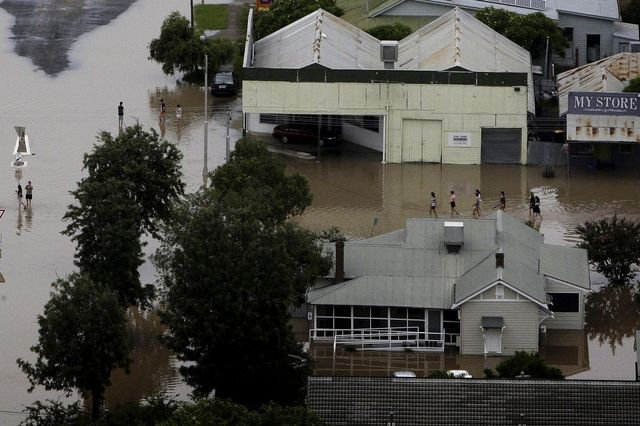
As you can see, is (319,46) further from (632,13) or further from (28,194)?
(632,13)

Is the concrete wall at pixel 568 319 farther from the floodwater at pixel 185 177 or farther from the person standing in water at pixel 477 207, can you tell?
the person standing in water at pixel 477 207

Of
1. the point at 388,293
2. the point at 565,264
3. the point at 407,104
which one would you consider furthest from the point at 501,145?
the point at 388,293

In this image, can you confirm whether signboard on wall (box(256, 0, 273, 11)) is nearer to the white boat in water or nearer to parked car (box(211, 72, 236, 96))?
parked car (box(211, 72, 236, 96))

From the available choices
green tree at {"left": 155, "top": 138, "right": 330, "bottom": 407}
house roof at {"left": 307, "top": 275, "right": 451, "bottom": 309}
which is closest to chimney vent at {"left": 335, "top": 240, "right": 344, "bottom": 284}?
house roof at {"left": 307, "top": 275, "right": 451, "bottom": 309}

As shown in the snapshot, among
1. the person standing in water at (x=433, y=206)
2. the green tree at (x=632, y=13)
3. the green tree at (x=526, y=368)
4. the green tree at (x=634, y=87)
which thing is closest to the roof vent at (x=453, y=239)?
the green tree at (x=526, y=368)

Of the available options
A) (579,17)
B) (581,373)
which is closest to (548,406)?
(581,373)

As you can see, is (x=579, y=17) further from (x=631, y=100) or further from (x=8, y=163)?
(x=8, y=163)
